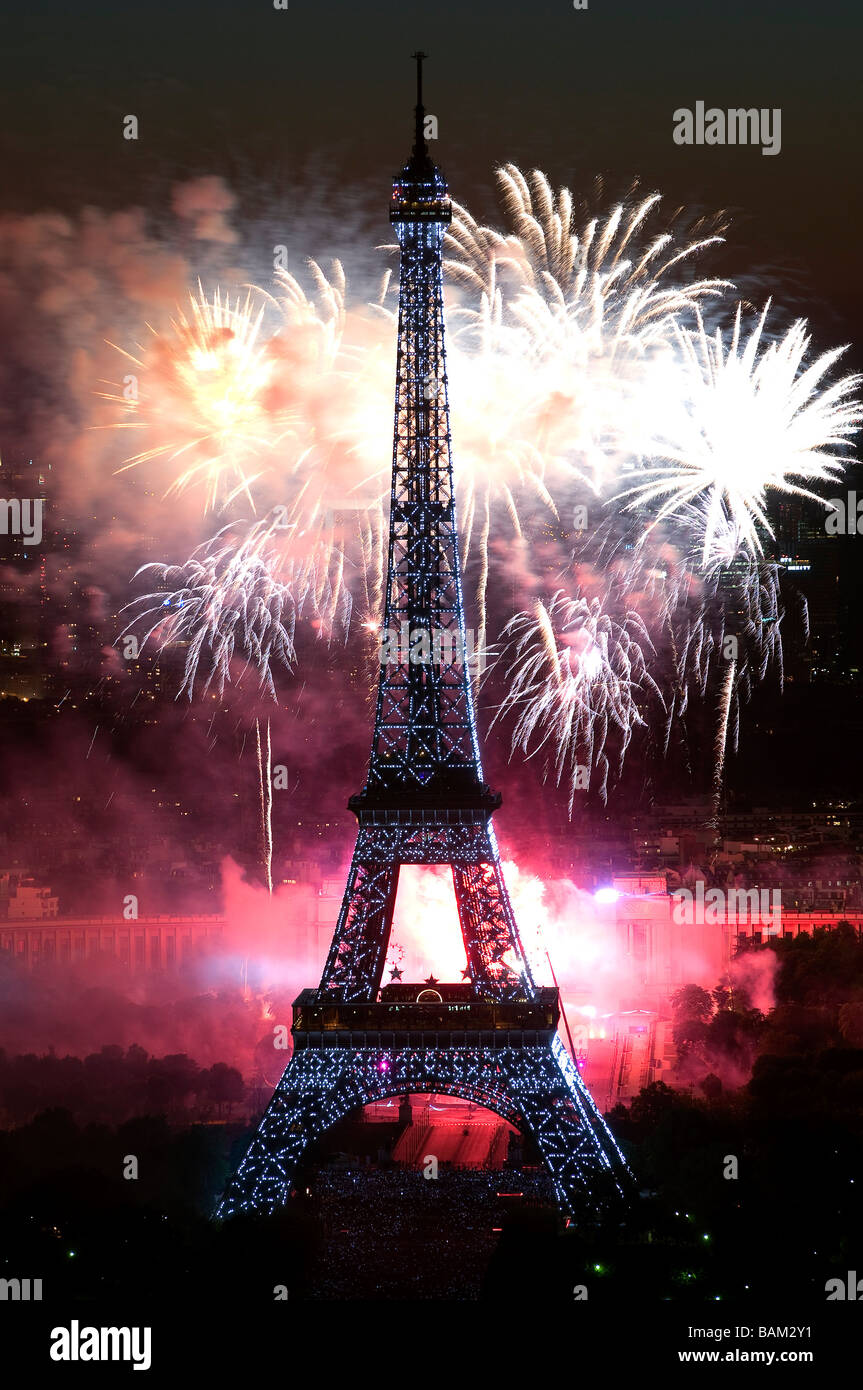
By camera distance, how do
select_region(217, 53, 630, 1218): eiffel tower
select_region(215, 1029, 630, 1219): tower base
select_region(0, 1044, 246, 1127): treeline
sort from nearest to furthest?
select_region(215, 1029, 630, 1219): tower base, select_region(217, 53, 630, 1218): eiffel tower, select_region(0, 1044, 246, 1127): treeline

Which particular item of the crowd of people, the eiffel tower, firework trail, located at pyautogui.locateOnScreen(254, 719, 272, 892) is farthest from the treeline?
firework trail, located at pyautogui.locateOnScreen(254, 719, 272, 892)

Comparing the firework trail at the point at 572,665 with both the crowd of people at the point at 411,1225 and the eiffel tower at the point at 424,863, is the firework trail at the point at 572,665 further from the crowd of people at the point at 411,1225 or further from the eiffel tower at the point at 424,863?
the crowd of people at the point at 411,1225

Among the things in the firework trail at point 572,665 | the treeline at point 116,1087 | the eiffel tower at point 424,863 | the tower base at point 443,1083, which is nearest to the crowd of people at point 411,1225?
the tower base at point 443,1083

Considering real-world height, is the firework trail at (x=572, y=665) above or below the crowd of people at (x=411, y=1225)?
above

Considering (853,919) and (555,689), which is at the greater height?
(555,689)

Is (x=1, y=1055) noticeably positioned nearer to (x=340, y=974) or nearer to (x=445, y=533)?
(x=340, y=974)

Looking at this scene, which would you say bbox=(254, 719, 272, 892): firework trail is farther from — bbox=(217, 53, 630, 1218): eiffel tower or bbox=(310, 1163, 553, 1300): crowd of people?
bbox=(217, 53, 630, 1218): eiffel tower

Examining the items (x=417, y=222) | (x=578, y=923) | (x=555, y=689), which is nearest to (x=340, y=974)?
(x=417, y=222)

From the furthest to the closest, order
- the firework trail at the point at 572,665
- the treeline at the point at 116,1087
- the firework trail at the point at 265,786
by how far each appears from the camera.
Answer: the firework trail at the point at 265,786
the firework trail at the point at 572,665
the treeline at the point at 116,1087

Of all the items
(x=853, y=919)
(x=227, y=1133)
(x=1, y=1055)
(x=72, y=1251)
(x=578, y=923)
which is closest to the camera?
(x=72, y=1251)
